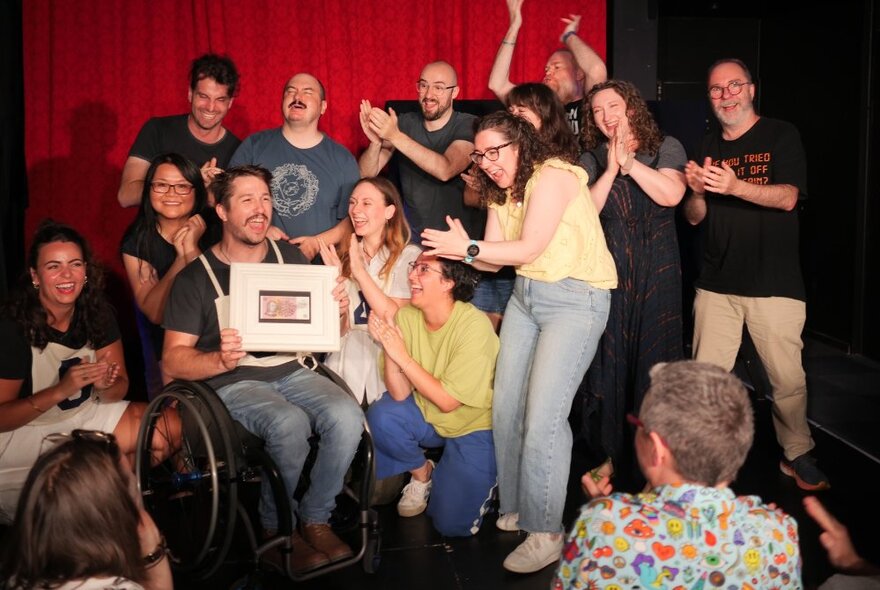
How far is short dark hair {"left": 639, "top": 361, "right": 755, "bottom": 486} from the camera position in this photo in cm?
177

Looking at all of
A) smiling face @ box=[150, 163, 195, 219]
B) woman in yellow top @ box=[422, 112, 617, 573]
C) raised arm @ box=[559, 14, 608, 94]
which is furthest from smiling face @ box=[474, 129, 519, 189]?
raised arm @ box=[559, 14, 608, 94]

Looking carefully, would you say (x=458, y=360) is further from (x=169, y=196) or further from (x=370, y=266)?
(x=169, y=196)

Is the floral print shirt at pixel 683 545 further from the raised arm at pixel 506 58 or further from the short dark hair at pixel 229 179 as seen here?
the raised arm at pixel 506 58

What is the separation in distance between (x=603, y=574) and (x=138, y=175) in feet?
10.6

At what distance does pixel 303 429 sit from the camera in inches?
123

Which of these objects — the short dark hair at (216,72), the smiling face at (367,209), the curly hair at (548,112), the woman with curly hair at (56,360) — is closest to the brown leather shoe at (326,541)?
the woman with curly hair at (56,360)

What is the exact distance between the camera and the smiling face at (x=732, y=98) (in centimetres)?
372

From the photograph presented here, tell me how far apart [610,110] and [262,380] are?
1.70m

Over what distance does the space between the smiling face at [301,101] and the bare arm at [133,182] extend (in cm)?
71

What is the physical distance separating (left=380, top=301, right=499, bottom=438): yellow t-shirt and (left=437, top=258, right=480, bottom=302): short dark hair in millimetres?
37

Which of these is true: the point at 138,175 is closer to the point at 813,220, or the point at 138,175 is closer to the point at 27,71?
the point at 27,71

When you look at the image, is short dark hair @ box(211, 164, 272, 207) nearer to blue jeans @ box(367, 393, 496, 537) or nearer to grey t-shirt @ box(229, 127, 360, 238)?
grey t-shirt @ box(229, 127, 360, 238)

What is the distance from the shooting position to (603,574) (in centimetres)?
172

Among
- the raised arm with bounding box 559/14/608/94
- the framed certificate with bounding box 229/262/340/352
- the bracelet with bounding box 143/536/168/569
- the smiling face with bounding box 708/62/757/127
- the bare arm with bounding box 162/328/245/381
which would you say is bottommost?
the bracelet with bounding box 143/536/168/569
